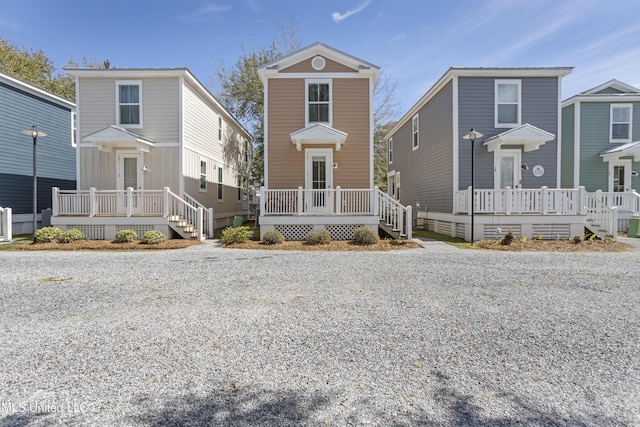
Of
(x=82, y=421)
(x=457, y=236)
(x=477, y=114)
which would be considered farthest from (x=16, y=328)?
(x=477, y=114)

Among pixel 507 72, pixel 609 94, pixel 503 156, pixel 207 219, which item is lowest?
pixel 207 219

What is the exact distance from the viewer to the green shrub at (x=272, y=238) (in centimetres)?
1049

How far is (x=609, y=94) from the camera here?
15148mm

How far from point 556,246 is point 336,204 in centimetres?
716

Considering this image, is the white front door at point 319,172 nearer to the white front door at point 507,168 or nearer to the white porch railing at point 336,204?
the white porch railing at point 336,204

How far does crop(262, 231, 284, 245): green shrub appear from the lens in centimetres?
1049

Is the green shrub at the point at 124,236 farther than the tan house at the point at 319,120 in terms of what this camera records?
No

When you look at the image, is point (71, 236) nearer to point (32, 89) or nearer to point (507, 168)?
point (32, 89)

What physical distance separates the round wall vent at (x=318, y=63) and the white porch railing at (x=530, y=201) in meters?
7.21

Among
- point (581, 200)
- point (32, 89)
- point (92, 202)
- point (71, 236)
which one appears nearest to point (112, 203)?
point (92, 202)

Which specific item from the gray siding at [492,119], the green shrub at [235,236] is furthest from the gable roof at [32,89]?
the gray siding at [492,119]

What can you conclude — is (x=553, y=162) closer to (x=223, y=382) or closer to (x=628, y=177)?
(x=628, y=177)

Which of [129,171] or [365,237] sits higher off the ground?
[129,171]

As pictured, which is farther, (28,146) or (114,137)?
(28,146)
